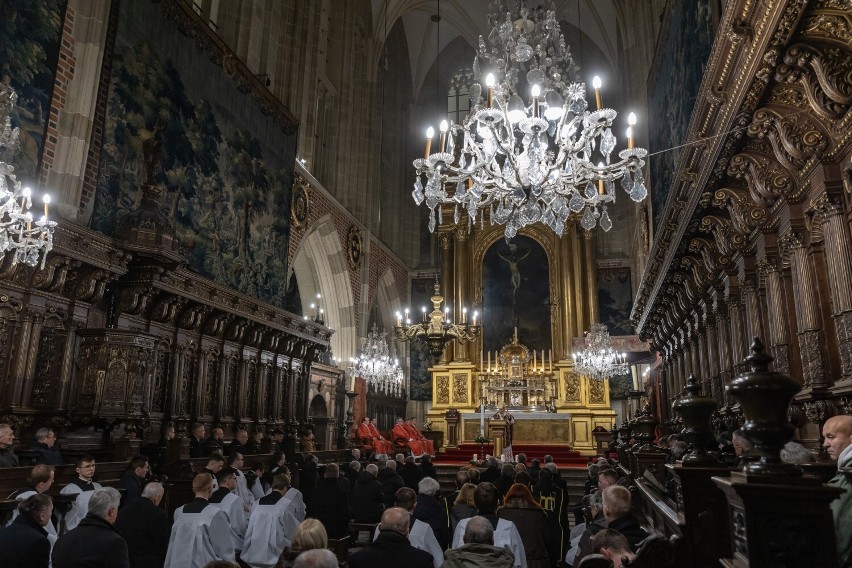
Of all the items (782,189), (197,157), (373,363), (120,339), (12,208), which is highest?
(197,157)

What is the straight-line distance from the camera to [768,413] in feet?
6.12

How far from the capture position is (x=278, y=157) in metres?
14.7

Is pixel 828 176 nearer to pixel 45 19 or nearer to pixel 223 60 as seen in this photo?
pixel 45 19

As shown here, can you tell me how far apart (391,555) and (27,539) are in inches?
77.0

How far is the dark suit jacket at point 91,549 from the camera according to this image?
3336mm

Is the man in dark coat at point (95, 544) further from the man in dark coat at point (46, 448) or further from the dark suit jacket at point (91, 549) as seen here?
the man in dark coat at point (46, 448)

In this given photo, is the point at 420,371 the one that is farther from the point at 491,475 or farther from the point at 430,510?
the point at 430,510

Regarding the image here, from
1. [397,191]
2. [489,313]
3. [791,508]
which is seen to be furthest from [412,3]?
[791,508]

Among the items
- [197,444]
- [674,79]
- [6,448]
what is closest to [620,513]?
[6,448]

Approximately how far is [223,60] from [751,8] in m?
10.8

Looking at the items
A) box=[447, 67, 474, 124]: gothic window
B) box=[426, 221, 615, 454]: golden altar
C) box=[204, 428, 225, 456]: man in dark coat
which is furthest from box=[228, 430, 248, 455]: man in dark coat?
box=[447, 67, 474, 124]: gothic window

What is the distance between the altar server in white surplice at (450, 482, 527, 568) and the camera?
14.5ft

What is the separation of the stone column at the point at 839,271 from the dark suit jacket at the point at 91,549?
499 cm

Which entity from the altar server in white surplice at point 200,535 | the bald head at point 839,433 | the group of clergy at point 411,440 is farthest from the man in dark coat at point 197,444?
the group of clergy at point 411,440
